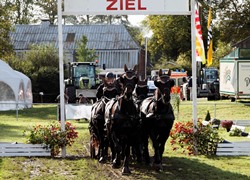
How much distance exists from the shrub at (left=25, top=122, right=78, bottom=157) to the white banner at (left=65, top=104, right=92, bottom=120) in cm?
1169

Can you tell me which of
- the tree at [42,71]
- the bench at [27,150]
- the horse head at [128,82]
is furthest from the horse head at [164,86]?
the tree at [42,71]

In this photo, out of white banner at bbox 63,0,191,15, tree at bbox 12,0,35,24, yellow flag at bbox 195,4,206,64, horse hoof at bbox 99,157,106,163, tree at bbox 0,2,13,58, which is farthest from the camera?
tree at bbox 12,0,35,24

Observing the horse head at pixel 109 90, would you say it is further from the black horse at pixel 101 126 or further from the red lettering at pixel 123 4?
the red lettering at pixel 123 4

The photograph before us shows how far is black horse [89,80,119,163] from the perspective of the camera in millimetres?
14031

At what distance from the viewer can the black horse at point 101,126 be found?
Result: 14.0m

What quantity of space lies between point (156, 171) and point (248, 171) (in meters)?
1.96

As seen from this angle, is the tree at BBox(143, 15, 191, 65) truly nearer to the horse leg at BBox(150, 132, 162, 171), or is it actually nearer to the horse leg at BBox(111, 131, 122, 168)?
the horse leg at BBox(150, 132, 162, 171)

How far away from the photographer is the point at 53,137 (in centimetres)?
1441

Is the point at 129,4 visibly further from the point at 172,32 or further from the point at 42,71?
the point at 172,32

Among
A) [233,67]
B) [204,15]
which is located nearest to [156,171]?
[233,67]

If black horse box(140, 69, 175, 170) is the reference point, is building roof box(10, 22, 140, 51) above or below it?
above

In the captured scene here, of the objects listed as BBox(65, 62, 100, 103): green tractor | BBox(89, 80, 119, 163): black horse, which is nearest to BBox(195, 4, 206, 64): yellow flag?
BBox(89, 80, 119, 163): black horse

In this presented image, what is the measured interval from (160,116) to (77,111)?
14320 mm

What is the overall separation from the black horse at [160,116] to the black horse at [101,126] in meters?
1.28
